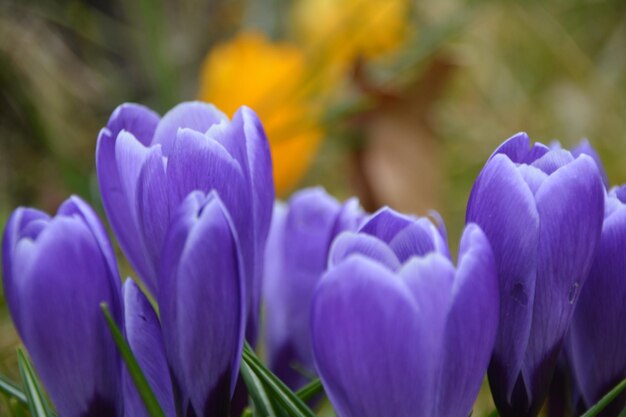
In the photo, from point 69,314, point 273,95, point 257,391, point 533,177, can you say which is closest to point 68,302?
point 69,314

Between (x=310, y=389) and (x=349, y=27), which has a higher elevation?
(x=349, y=27)

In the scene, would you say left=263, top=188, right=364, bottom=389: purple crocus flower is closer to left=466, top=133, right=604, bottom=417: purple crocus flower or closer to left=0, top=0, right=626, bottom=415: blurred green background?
left=466, top=133, right=604, bottom=417: purple crocus flower

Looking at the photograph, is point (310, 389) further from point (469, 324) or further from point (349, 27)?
point (349, 27)

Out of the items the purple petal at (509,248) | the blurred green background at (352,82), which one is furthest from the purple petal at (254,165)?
the blurred green background at (352,82)

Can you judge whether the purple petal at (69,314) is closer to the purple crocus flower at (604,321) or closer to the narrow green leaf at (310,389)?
the narrow green leaf at (310,389)

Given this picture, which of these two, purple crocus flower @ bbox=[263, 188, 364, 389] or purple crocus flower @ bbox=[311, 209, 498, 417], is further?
purple crocus flower @ bbox=[263, 188, 364, 389]

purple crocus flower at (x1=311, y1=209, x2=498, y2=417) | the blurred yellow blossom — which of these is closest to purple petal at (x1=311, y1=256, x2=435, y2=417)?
purple crocus flower at (x1=311, y1=209, x2=498, y2=417)
